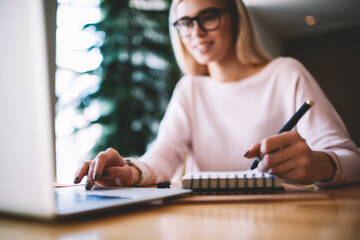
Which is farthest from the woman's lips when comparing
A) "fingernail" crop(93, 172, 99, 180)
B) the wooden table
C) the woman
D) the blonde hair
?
the wooden table

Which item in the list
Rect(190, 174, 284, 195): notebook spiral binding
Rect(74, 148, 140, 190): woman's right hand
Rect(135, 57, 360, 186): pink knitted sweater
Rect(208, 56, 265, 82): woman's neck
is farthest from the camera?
Rect(208, 56, 265, 82): woman's neck

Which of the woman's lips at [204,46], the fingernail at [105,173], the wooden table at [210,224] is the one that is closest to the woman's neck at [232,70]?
the woman's lips at [204,46]

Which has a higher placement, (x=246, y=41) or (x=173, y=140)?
(x=246, y=41)

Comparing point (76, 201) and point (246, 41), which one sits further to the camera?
point (246, 41)

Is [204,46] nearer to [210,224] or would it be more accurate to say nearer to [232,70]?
[232,70]

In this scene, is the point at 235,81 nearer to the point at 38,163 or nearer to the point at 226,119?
the point at 226,119

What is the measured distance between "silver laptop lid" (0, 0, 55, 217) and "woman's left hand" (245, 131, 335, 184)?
39cm

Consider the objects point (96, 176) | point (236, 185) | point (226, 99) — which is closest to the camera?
point (236, 185)

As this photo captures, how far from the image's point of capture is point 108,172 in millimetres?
701

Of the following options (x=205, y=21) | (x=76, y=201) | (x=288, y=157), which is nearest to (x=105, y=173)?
(x=76, y=201)

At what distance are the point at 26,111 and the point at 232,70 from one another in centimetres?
110

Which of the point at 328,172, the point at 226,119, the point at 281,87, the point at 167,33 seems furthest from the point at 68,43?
the point at 328,172

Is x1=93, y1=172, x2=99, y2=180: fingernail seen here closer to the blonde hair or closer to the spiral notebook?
the spiral notebook

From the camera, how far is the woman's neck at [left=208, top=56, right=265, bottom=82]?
129 cm
